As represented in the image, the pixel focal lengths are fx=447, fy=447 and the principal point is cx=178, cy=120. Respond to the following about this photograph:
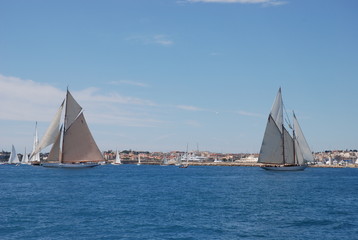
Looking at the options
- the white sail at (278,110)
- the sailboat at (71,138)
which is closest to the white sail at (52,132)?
the sailboat at (71,138)

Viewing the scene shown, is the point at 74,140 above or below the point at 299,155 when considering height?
above

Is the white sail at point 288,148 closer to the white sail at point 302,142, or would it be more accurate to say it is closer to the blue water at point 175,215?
the white sail at point 302,142

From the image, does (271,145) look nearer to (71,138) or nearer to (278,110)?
(278,110)

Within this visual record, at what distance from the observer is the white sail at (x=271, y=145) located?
103000 mm

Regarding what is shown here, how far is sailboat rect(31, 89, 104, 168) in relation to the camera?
99125 mm

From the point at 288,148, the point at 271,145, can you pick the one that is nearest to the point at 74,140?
the point at 271,145

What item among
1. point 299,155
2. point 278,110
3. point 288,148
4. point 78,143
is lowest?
point 299,155

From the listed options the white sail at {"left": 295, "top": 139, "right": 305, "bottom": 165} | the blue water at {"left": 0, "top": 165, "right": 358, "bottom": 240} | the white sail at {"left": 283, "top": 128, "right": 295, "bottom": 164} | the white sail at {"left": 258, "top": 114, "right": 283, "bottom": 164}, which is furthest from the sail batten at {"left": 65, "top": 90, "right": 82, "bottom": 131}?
the white sail at {"left": 295, "top": 139, "right": 305, "bottom": 165}

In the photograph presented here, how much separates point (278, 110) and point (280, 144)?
26.5ft

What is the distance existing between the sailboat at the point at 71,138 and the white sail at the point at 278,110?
136 feet

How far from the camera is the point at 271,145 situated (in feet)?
344

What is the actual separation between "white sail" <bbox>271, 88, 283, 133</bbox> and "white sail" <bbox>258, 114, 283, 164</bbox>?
116cm

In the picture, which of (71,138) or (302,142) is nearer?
(71,138)

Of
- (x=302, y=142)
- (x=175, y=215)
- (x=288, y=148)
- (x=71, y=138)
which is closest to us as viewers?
(x=175, y=215)
